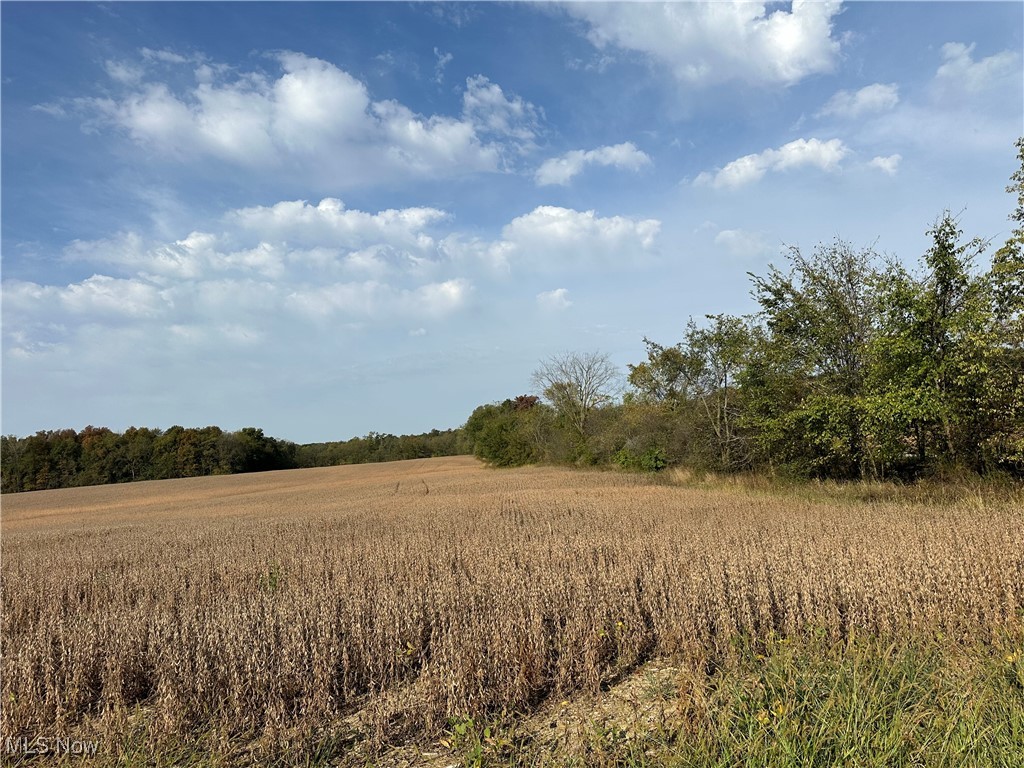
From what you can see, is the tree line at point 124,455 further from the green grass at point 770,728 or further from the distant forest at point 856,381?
the green grass at point 770,728

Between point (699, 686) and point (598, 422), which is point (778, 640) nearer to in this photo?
point (699, 686)

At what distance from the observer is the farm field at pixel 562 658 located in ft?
12.1

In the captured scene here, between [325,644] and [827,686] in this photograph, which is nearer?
[827,686]

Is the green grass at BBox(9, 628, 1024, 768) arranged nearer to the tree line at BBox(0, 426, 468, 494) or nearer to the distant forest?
the distant forest

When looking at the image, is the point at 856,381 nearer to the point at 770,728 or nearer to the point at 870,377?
the point at 870,377

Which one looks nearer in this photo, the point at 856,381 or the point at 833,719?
the point at 833,719

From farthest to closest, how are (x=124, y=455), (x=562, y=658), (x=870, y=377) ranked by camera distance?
(x=124, y=455) < (x=870, y=377) < (x=562, y=658)

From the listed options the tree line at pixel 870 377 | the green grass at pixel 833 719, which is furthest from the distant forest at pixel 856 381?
the green grass at pixel 833 719

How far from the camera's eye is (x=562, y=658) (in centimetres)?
488

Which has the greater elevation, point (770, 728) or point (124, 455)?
point (124, 455)

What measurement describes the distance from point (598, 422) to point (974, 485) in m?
35.6

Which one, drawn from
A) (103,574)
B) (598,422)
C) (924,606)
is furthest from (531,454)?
(924,606)

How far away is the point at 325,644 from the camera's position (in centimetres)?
499

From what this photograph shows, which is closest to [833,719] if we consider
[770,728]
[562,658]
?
[770,728]
